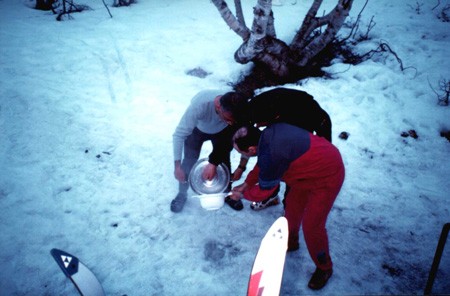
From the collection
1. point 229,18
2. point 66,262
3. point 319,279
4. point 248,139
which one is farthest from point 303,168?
point 229,18

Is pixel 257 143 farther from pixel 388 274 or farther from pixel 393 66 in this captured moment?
pixel 393 66

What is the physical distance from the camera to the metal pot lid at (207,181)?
2.73 meters

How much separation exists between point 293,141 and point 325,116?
0.96 meters

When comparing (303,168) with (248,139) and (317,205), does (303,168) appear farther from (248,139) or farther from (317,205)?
(248,139)

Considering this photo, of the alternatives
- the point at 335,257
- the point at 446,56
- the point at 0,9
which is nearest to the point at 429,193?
the point at 335,257

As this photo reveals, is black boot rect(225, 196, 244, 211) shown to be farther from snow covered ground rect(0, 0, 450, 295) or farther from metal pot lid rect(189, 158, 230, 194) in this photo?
metal pot lid rect(189, 158, 230, 194)

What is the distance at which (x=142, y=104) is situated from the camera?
195 inches

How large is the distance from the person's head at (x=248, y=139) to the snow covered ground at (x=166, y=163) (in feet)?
4.76

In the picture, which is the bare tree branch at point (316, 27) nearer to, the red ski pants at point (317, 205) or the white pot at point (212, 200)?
the red ski pants at point (317, 205)

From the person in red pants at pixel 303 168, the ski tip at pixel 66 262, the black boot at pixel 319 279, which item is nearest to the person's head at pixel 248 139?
the person in red pants at pixel 303 168

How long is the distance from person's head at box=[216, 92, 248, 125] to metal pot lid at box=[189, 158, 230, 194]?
719 millimetres

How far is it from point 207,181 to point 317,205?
3.88 feet

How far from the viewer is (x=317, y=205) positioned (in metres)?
2.20

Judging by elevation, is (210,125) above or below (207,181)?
above
